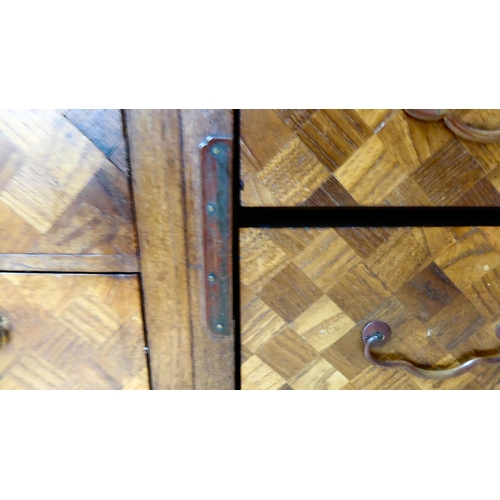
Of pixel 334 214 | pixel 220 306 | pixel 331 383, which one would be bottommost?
pixel 331 383

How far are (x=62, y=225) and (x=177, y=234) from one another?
0.12 meters

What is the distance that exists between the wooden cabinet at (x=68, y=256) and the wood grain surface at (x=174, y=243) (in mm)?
16

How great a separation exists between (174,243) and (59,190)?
13 centimetres

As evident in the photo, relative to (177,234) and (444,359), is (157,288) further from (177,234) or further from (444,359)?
(444,359)

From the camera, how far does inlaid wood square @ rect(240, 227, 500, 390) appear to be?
37cm

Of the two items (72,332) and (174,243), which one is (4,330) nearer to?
(72,332)

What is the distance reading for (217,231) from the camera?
36 centimetres

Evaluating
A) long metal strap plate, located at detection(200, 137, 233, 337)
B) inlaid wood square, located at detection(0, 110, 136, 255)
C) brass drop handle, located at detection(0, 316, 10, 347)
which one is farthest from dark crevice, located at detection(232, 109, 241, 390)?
brass drop handle, located at detection(0, 316, 10, 347)

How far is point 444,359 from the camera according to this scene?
1.36 ft

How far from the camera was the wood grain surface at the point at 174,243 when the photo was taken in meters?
0.33

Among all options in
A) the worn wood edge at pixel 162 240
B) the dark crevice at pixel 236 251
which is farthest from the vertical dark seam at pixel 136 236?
the dark crevice at pixel 236 251

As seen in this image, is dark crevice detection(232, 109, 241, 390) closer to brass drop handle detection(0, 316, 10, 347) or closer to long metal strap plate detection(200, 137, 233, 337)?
long metal strap plate detection(200, 137, 233, 337)

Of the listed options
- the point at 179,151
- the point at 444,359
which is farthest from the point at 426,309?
the point at 179,151

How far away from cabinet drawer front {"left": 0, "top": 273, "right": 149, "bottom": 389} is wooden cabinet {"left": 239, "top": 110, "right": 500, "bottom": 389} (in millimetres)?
135
